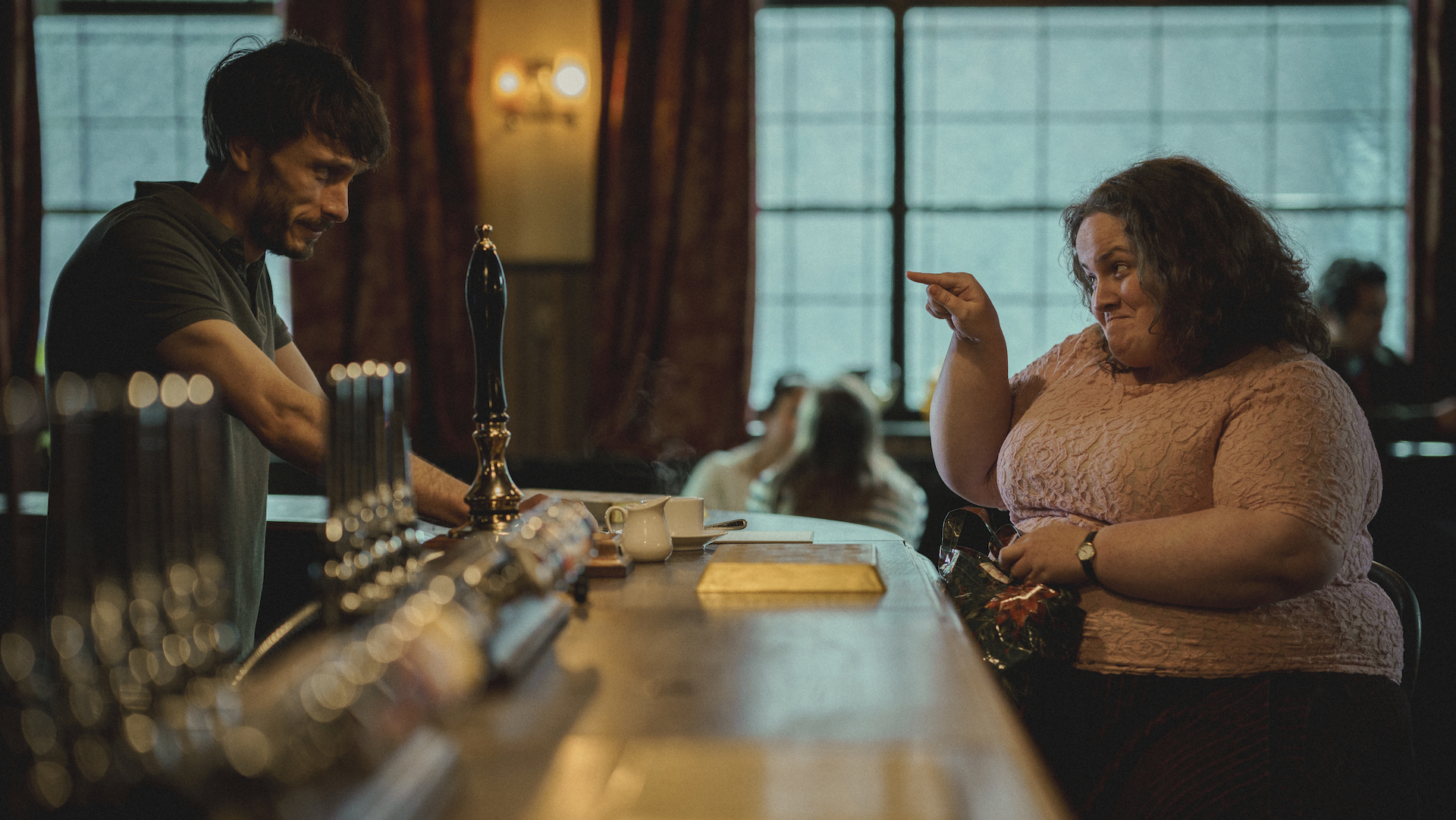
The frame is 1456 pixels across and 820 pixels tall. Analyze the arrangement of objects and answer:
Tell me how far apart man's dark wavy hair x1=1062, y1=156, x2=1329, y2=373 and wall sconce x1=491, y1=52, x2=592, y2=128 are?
386cm

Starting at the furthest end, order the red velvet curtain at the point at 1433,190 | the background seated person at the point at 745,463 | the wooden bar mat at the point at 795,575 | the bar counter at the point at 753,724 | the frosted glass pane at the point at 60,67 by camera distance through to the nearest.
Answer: the frosted glass pane at the point at 60,67
the red velvet curtain at the point at 1433,190
the background seated person at the point at 745,463
the wooden bar mat at the point at 795,575
the bar counter at the point at 753,724

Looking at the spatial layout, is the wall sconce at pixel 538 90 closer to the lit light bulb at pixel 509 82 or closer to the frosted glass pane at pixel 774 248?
the lit light bulb at pixel 509 82

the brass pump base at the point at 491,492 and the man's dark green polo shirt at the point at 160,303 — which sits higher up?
the man's dark green polo shirt at the point at 160,303

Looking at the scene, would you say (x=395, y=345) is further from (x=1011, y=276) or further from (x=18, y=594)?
(x=18, y=594)

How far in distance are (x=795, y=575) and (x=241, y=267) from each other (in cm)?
123

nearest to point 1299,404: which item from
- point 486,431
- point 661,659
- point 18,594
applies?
point 661,659

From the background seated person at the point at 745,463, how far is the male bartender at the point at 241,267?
210 cm

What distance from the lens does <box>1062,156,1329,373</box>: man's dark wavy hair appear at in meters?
1.69

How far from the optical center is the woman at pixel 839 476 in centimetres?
310

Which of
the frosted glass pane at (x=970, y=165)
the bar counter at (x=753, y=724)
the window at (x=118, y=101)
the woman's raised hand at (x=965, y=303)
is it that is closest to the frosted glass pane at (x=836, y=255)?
the frosted glass pane at (x=970, y=165)

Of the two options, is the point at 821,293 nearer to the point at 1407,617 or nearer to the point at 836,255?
the point at 836,255

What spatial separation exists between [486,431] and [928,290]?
2.68ft

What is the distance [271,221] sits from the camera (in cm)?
196

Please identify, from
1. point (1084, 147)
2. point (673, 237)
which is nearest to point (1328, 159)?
point (1084, 147)
